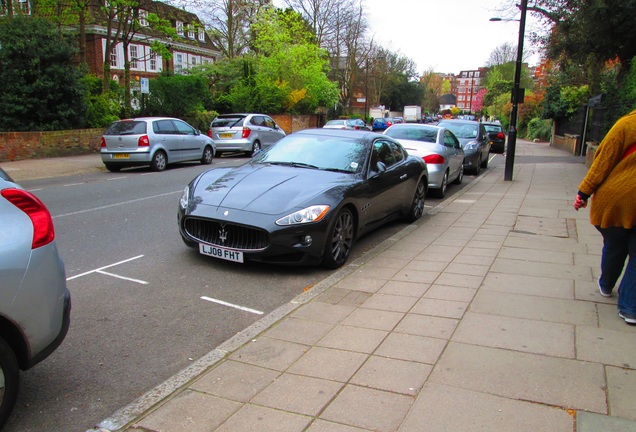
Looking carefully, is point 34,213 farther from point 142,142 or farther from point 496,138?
point 496,138

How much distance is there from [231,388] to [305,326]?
107 cm

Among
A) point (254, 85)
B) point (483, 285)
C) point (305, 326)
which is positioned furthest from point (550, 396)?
point (254, 85)

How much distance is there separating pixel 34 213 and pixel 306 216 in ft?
9.75

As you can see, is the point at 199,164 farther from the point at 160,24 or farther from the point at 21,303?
the point at 21,303

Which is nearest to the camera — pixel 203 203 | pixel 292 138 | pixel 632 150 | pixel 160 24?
pixel 632 150

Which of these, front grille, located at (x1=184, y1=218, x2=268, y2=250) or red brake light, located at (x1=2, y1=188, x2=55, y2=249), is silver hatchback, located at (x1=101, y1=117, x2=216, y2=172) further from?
red brake light, located at (x1=2, y1=188, x2=55, y2=249)

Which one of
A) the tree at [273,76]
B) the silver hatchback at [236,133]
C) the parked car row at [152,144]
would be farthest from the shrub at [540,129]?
the parked car row at [152,144]

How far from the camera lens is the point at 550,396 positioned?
301cm

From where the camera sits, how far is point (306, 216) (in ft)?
17.7

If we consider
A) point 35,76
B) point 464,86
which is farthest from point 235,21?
point 464,86

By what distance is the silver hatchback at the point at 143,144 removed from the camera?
15070 mm

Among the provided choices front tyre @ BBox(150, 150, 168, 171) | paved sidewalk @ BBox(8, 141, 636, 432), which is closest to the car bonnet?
paved sidewalk @ BBox(8, 141, 636, 432)

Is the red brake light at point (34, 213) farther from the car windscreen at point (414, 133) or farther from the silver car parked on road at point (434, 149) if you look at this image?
the car windscreen at point (414, 133)

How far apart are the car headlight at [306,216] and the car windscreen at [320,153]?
116 centimetres
